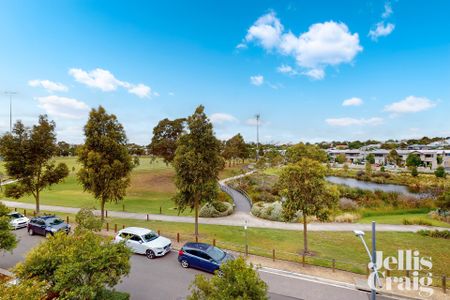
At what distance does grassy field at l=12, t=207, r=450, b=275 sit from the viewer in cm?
1611

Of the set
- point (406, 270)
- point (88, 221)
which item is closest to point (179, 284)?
point (88, 221)

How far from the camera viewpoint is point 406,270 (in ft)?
46.2

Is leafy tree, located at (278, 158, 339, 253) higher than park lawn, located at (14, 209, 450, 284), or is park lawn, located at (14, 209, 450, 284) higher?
leafy tree, located at (278, 158, 339, 253)

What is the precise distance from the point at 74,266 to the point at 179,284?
567cm

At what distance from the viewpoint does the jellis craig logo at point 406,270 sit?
12521mm

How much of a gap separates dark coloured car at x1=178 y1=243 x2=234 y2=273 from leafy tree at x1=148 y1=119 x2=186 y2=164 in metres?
39.0

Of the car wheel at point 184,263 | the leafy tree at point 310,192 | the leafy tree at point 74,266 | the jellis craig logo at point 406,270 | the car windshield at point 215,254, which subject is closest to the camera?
the leafy tree at point 74,266

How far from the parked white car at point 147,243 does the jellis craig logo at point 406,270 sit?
38.6ft

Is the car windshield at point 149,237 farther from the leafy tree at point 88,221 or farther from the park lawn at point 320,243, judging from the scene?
the leafy tree at point 88,221

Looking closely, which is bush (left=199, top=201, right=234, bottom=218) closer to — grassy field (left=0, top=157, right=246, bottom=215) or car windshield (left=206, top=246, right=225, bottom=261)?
grassy field (left=0, top=157, right=246, bottom=215)

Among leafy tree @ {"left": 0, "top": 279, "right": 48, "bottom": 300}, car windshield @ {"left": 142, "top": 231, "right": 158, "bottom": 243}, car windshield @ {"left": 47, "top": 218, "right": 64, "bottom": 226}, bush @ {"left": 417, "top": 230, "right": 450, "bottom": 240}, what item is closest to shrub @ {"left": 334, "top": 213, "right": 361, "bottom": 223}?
bush @ {"left": 417, "top": 230, "right": 450, "bottom": 240}

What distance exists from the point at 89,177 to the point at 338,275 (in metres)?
20.3

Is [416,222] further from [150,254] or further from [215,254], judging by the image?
[150,254]

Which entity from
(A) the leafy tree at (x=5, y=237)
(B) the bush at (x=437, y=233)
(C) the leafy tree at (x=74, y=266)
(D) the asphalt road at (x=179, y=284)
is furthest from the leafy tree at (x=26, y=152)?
(B) the bush at (x=437, y=233)
